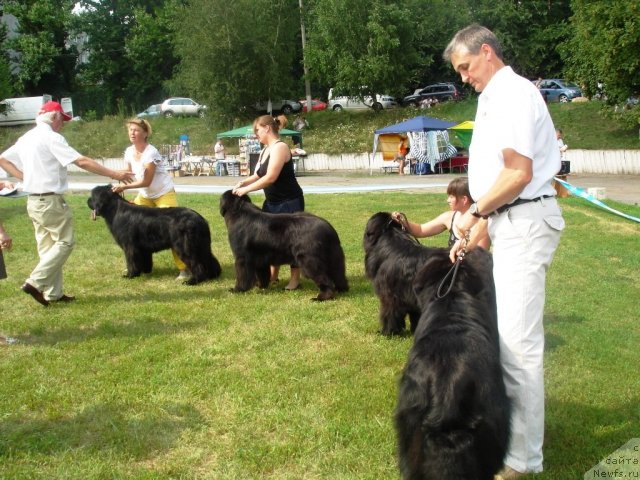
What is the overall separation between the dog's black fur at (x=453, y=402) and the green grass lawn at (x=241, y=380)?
0.69 m

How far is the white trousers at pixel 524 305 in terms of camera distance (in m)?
3.06

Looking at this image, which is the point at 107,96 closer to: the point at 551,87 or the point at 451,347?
the point at 551,87

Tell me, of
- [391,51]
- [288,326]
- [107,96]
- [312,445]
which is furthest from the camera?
[107,96]

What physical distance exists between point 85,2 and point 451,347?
55201 millimetres

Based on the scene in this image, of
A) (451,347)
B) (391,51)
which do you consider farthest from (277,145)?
(391,51)

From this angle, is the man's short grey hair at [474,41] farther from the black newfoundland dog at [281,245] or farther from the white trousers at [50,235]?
the white trousers at [50,235]

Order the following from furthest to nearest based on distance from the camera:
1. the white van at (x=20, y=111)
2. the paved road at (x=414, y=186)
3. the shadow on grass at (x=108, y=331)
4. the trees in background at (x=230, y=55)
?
the white van at (x=20, y=111) → the trees in background at (x=230, y=55) → the paved road at (x=414, y=186) → the shadow on grass at (x=108, y=331)

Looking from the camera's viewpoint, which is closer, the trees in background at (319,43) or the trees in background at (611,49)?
the trees in background at (611,49)

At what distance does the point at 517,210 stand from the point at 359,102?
3791 cm

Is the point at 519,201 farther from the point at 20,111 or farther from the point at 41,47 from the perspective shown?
the point at 41,47

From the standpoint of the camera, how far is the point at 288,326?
6.04 metres

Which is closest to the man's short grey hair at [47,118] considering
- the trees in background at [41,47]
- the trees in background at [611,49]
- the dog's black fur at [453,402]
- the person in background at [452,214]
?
the person in background at [452,214]

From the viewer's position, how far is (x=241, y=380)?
188 inches

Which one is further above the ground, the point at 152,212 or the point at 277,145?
the point at 277,145
